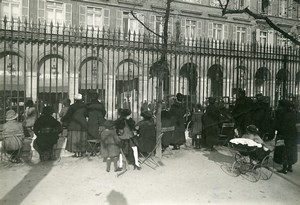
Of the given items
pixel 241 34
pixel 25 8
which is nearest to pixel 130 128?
pixel 25 8

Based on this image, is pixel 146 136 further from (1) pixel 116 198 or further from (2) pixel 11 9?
(2) pixel 11 9

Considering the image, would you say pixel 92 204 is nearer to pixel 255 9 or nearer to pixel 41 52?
pixel 41 52

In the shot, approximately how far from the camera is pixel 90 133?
7637mm

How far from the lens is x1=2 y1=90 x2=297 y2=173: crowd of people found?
6703 millimetres

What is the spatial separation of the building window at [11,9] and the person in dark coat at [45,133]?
14.0m

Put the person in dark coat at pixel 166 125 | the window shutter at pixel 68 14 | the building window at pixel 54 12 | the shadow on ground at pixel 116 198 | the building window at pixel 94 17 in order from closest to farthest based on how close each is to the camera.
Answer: the shadow on ground at pixel 116 198 < the person in dark coat at pixel 166 125 < the building window at pixel 54 12 < the window shutter at pixel 68 14 < the building window at pixel 94 17

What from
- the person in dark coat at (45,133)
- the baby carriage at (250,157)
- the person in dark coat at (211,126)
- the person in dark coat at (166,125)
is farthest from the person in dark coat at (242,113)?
the person in dark coat at (45,133)

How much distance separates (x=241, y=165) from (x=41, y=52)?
16.1m

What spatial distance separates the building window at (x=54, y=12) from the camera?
2050cm

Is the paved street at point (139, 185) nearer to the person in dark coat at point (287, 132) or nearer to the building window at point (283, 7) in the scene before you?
the person in dark coat at point (287, 132)

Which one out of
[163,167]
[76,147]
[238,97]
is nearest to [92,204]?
[163,167]

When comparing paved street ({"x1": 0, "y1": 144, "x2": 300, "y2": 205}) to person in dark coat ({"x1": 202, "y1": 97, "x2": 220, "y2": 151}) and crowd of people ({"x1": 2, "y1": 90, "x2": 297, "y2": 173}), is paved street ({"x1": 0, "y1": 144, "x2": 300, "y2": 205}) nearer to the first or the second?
crowd of people ({"x1": 2, "y1": 90, "x2": 297, "y2": 173})

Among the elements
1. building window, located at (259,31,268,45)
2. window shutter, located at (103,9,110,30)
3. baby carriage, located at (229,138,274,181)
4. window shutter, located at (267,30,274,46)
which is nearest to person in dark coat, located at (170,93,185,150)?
baby carriage, located at (229,138,274,181)

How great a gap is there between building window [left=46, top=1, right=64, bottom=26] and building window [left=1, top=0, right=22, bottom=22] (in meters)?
1.81
